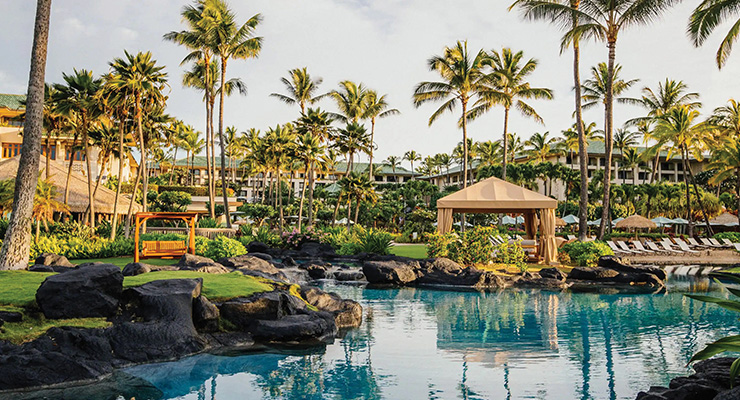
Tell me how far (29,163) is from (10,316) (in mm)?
5295

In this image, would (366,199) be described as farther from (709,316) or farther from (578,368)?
(578,368)

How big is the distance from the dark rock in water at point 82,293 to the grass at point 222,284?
1.92 ft

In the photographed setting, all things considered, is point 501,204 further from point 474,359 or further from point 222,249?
point 474,359

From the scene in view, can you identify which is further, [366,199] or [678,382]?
[366,199]

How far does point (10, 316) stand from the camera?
725 cm

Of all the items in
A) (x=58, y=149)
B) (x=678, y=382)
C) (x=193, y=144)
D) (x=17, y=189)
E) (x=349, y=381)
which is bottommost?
(x=349, y=381)

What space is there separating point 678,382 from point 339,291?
35.2ft

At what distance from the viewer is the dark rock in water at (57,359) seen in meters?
5.84

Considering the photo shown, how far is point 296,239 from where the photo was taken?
26328 mm

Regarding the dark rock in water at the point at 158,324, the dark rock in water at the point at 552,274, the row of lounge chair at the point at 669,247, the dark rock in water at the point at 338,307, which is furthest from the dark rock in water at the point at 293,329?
the row of lounge chair at the point at 669,247

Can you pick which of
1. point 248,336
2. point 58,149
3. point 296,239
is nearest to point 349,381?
point 248,336

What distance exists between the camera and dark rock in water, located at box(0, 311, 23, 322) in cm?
716

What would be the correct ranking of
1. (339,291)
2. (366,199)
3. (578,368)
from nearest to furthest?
(578,368) < (339,291) < (366,199)

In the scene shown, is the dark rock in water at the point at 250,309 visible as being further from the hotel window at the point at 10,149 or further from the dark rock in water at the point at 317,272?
the hotel window at the point at 10,149
